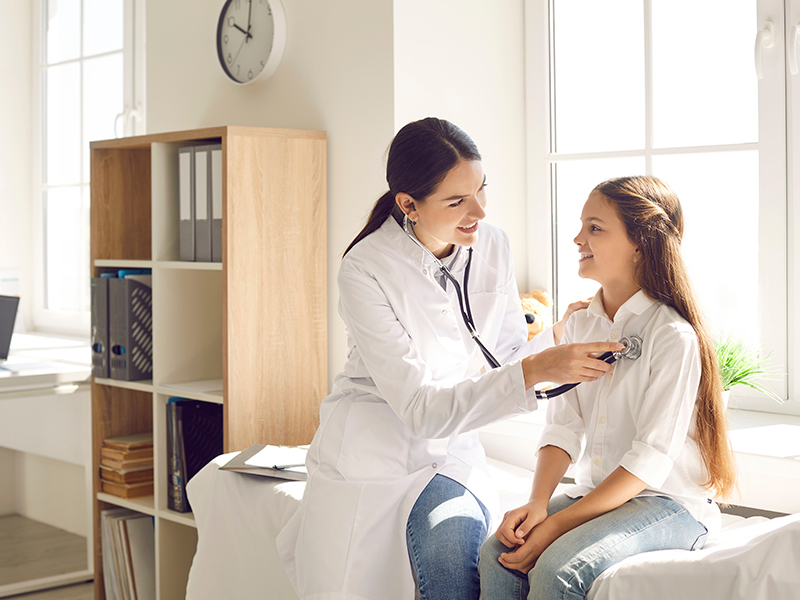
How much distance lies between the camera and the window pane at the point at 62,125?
11.4ft

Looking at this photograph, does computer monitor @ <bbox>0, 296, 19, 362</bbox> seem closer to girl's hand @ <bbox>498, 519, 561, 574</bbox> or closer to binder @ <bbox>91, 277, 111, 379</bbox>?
binder @ <bbox>91, 277, 111, 379</bbox>

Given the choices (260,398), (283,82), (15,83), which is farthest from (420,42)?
(15,83)

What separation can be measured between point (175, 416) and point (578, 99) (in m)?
1.45

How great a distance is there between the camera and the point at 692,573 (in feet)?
3.51

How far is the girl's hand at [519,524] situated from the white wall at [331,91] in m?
0.99

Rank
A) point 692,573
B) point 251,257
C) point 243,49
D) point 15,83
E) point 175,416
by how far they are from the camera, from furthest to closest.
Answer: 1. point 15,83
2. point 243,49
3. point 175,416
4. point 251,257
5. point 692,573

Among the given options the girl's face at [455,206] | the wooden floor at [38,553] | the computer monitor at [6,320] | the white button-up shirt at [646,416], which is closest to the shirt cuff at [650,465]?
the white button-up shirt at [646,416]

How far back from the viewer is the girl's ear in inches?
56.8

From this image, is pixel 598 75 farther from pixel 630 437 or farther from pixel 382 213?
pixel 630 437

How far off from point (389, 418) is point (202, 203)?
99 cm

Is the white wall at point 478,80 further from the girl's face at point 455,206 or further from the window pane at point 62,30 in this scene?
the window pane at point 62,30

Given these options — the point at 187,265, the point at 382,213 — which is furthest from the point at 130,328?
the point at 382,213

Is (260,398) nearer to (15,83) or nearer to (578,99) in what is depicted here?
(578,99)

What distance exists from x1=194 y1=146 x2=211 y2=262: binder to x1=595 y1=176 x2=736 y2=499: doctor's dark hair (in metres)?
1.13
